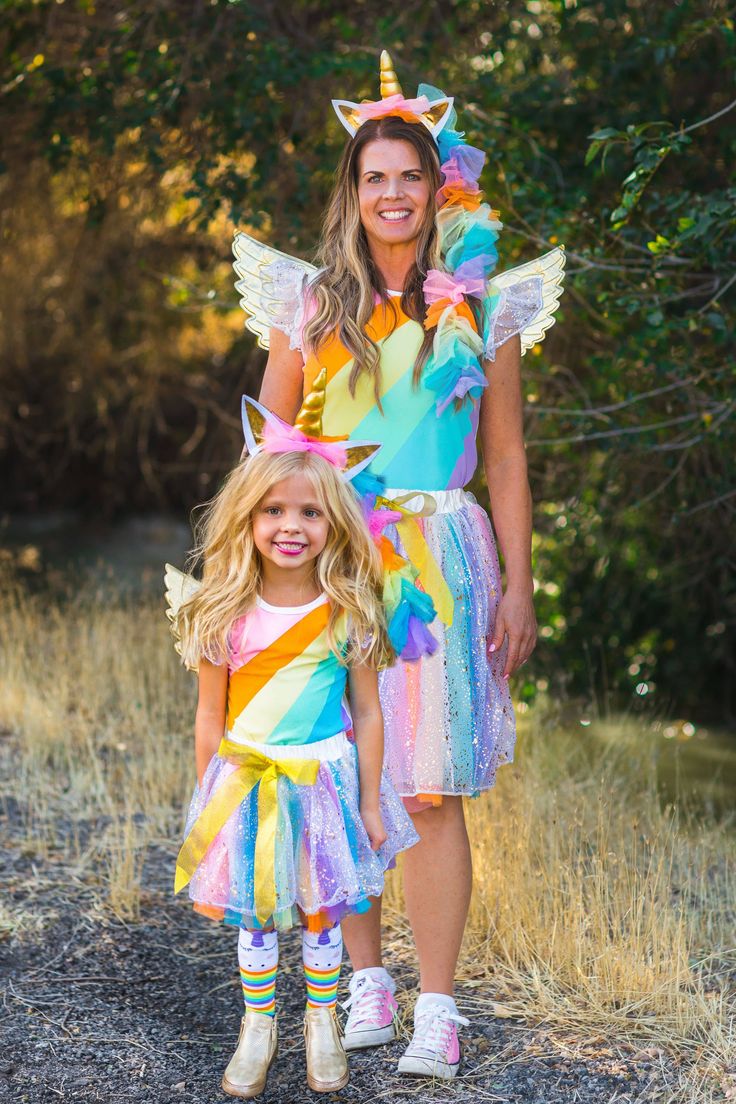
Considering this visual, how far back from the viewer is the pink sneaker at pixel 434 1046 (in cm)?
231

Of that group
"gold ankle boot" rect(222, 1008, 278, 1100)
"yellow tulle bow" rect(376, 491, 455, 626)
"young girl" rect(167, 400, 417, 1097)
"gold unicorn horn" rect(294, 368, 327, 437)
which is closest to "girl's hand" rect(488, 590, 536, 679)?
"yellow tulle bow" rect(376, 491, 455, 626)

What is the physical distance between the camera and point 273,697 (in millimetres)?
2193

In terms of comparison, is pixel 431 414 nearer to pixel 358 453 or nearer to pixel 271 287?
pixel 358 453

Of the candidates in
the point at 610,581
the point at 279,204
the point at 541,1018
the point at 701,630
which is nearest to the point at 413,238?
the point at 541,1018

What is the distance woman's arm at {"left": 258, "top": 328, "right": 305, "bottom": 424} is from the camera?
244 centimetres

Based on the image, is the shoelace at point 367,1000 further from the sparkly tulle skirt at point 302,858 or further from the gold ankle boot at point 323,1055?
the sparkly tulle skirt at point 302,858

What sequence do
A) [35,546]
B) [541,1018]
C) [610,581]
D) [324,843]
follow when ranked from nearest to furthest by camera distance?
[324,843], [541,1018], [610,581], [35,546]

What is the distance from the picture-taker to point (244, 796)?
216 centimetres

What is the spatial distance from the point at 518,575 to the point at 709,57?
3495mm

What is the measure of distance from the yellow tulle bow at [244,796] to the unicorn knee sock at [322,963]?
0.14 m

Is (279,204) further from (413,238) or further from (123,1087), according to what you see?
(123,1087)

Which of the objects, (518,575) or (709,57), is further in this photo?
(709,57)

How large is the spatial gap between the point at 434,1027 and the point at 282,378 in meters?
1.25

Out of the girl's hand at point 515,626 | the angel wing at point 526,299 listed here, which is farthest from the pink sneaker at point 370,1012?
the angel wing at point 526,299
